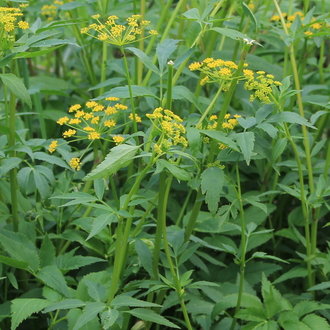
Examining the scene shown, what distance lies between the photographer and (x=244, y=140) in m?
1.30

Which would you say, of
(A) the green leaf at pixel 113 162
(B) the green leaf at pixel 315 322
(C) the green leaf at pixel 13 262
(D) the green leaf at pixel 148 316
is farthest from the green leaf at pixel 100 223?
(B) the green leaf at pixel 315 322

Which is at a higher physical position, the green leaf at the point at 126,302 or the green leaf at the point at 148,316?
the green leaf at the point at 126,302

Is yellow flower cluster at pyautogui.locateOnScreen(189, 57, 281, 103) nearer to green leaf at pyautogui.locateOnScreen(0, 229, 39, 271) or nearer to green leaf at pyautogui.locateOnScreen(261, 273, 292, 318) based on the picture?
green leaf at pyautogui.locateOnScreen(261, 273, 292, 318)

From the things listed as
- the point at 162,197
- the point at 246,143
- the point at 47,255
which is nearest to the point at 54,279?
the point at 47,255

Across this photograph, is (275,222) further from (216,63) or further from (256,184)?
(216,63)

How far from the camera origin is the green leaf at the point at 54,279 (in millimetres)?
1509

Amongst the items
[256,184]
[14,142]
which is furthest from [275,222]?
[14,142]

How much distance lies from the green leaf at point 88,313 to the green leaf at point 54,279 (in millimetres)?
209

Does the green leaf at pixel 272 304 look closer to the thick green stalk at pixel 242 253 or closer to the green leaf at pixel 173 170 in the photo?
the thick green stalk at pixel 242 253

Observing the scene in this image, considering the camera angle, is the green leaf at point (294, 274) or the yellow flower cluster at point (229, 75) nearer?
the yellow flower cluster at point (229, 75)

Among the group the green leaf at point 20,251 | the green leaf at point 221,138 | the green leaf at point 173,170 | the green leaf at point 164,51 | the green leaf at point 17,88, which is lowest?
the green leaf at point 20,251

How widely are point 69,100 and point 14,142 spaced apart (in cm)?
82

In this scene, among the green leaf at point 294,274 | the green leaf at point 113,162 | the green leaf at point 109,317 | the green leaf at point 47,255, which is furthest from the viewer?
the green leaf at point 294,274

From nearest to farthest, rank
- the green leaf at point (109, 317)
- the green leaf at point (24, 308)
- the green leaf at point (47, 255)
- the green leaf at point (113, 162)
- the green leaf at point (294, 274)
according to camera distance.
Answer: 1. the green leaf at point (113, 162)
2. the green leaf at point (109, 317)
3. the green leaf at point (24, 308)
4. the green leaf at point (47, 255)
5. the green leaf at point (294, 274)
